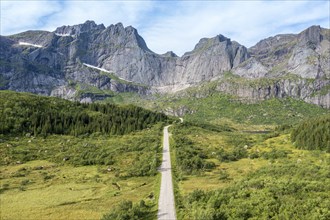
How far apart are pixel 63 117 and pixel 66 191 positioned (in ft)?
304

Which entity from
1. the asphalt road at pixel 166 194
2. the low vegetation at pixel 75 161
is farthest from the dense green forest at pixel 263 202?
the low vegetation at pixel 75 161

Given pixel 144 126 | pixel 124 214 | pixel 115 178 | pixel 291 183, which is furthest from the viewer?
pixel 144 126

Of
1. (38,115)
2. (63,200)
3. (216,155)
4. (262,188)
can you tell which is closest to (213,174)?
(216,155)

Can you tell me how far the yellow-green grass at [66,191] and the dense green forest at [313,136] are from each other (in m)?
61.2

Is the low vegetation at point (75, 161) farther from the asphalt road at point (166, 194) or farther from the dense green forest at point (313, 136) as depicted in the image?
the dense green forest at point (313, 136)

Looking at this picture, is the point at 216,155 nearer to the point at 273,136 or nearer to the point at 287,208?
the point at 273,136

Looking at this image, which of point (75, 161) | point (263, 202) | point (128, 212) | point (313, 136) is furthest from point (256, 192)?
point (313, 136)

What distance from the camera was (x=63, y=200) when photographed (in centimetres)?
6184

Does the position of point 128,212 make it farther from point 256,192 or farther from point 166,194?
point 256,192

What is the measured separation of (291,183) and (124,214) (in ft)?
91.2

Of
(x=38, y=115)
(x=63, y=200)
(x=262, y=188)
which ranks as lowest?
(x=63, y=200)

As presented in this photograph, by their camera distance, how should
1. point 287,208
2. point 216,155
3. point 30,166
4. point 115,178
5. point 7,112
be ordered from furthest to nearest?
1. point 7,112
2. point 216,155
3. point 30,166
4. point 115,178
5. point 287,208

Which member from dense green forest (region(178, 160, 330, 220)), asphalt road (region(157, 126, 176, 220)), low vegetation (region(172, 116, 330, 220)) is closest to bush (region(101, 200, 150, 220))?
asphalt road (region(157, 126, 176, 220))

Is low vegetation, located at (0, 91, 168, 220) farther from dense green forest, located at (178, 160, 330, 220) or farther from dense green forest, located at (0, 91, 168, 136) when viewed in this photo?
dense green forest, located at (178, 160, 330, 220)
